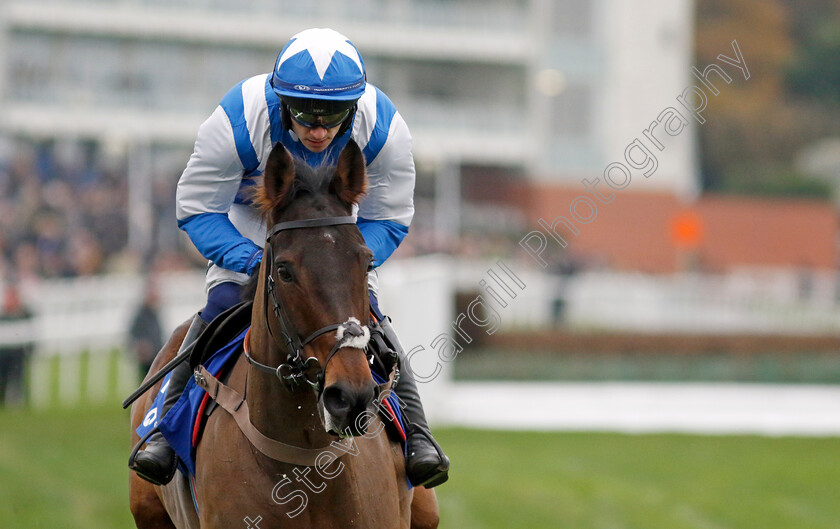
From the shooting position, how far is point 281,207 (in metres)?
3.47

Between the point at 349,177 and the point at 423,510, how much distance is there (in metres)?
1.51

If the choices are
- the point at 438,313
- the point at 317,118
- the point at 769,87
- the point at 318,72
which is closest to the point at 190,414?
the point at 317,118

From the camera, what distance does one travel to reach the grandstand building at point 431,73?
96.6ft

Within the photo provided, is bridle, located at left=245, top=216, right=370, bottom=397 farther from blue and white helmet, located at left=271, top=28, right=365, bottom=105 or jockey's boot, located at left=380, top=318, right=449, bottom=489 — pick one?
jockey's boot, located at left=380, top=318, right=449, bottom=489

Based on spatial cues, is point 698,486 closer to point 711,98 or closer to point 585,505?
point 585,505

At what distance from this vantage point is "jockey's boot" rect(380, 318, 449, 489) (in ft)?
13.2

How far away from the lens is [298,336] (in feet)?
10.7

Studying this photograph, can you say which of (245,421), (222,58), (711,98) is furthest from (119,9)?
(245,421)

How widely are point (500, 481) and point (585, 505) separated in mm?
983

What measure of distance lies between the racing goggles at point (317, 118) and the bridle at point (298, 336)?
0.54m

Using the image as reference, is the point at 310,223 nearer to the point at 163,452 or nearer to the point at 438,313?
the point at 163,452

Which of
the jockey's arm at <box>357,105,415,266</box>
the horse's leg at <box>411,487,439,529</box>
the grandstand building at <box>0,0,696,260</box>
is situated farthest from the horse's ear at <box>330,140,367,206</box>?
the grandstand building at <box>0,0,696,260</box>

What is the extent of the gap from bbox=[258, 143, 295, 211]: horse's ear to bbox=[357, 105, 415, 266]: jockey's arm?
0.73m

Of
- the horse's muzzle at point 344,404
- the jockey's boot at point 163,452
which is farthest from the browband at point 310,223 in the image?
the jockey's boot at point 163,452
